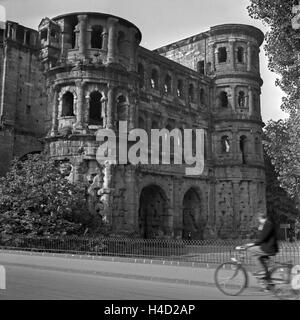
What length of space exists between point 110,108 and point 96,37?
613cm

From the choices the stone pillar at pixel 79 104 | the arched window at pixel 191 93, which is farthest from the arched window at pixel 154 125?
the stone pillar at pixel 79 104

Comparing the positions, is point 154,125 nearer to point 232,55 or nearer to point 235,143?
point 235,143

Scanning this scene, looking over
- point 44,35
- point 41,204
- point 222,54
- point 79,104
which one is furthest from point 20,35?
point 41,204

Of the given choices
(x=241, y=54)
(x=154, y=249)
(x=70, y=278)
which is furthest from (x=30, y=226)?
(x=241, y=54)

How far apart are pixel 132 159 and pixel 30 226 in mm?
8636

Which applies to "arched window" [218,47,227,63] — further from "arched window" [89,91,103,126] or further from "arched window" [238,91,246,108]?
"arched window" [89,91,103,126]

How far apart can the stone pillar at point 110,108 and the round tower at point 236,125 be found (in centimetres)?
1377

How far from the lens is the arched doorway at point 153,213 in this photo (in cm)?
Result: 3406

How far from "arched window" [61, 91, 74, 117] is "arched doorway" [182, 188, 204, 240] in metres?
12.9

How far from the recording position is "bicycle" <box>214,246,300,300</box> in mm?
9812

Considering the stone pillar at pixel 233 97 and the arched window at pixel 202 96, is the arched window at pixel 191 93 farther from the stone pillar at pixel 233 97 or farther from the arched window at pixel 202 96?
the stone pillar at pixel 233 97

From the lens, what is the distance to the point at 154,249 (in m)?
20.6

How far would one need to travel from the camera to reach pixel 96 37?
31891mm
